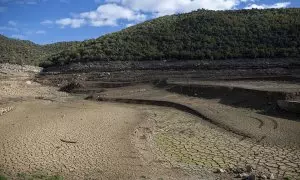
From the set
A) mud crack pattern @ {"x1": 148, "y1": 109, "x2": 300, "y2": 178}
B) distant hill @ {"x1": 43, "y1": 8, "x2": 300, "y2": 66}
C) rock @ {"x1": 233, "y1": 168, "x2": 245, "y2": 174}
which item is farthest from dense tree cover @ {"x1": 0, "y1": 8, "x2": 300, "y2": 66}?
rock @ {"x1": 233, "y1": 168, "x2": 245, "y2": 174}

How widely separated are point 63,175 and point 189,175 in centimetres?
259

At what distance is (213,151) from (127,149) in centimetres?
213

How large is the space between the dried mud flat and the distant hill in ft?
66.2

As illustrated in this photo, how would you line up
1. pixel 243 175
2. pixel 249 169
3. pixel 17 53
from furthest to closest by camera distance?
1. pixel 17 53
2. pixel 249 169
3. pixel 243 175

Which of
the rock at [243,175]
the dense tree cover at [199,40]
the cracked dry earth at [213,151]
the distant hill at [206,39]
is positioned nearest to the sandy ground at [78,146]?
the cracked dry earth at [213,151]

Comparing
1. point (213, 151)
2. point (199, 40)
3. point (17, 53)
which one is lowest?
point (213, 151)

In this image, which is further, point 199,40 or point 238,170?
point 199,40

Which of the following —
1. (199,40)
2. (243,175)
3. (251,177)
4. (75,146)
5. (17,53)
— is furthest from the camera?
(17,53)

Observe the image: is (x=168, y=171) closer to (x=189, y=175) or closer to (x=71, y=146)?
(x=189, y=175)

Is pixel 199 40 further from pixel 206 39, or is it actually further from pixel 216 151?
pixel 216 151

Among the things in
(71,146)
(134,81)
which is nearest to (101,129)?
(71,146)

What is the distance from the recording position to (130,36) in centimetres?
4216

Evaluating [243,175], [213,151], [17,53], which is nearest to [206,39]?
[17,53]

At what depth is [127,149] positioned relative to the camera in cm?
1025
